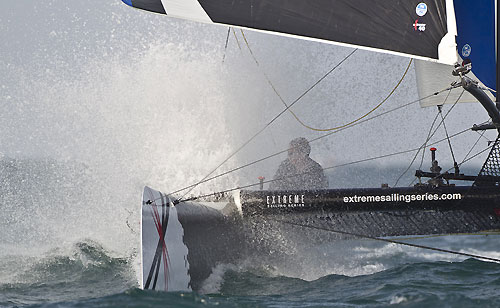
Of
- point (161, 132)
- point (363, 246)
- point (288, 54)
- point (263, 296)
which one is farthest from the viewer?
point (288, 54)

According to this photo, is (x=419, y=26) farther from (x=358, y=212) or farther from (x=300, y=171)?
(x=300, y=171)

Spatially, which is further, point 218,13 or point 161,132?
point 161,132

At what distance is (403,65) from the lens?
12500 mm

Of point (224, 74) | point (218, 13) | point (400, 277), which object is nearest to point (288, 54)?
point (224, 74)

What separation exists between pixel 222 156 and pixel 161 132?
83 cm

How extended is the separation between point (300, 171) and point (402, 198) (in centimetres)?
161

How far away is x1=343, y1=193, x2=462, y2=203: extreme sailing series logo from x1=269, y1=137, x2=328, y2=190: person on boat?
134 cm

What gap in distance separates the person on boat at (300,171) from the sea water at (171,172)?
29.0 inches

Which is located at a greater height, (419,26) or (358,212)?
(419,26)

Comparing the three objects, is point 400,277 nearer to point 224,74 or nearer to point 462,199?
point 462,199

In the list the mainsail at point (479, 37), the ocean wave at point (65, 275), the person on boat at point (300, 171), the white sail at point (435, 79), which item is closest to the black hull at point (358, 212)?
the ocean wave at point (65, 275)

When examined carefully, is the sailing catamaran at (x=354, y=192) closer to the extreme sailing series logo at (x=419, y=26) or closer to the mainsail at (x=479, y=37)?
the extreme sailing series logo at (x=419, y=26)

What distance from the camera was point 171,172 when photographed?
22.5ft

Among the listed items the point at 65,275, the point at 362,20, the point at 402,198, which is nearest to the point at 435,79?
the point at 362,20
